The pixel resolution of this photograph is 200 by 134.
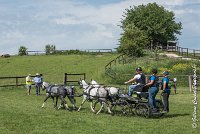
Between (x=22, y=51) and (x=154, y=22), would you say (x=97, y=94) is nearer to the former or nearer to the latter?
(x=154, y=22)

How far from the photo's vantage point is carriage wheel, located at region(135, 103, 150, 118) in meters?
18.3

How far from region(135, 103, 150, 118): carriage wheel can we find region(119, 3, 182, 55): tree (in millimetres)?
56494

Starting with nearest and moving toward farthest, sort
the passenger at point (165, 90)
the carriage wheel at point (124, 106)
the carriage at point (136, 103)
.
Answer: the carriage at point (136, 103) → the carriage wheel at point (124, 106) → the passenger at point (165, 90)

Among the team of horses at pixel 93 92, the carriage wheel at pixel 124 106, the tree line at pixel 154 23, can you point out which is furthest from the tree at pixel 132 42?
the carriage wheel at pixel 124 106

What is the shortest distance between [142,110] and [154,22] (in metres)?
59.7

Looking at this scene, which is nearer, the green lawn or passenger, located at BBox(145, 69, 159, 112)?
the green lawn

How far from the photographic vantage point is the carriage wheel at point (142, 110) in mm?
18259

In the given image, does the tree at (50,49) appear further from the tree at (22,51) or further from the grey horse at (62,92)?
the grey horse at (62,92)

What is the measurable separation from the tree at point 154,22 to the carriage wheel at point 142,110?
56.5 metres

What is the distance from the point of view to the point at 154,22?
252 ft

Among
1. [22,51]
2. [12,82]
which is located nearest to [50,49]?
[22,51]

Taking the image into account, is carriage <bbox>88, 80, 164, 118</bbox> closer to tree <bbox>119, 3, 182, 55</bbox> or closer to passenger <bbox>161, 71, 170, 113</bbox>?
passenger <bbox>161, 71, 170, 113</bbox>

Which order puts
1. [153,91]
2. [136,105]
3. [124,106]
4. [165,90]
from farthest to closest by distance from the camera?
[165,90] → [124,106] → [136,105] → [153,91]

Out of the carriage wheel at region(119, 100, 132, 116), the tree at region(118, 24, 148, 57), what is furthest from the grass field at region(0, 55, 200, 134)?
the tree at region(118, 24, 148, 57)
